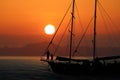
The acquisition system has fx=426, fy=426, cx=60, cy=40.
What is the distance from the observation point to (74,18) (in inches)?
4439

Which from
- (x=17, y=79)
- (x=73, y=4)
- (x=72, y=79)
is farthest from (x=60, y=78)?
(x=73, y=4)

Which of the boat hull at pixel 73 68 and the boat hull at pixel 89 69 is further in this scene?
the boat hull at pixel 73 68

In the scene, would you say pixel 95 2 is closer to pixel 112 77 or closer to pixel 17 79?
pixel 112 77

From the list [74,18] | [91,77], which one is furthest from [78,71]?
[74,18]

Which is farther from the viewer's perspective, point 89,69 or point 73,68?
point 73,68

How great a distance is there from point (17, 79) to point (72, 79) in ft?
50.8

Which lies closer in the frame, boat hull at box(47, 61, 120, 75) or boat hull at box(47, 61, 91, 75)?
boat hull at box(47, 61, 120, 75)

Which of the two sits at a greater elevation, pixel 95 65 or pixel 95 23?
pixel 95 23

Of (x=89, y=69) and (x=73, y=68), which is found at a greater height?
(x=73, y=68)

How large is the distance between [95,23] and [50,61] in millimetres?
21514

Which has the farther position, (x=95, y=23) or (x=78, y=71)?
(x=78, y=71)

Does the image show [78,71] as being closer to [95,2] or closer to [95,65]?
[95,65]

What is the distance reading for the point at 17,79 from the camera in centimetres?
11338

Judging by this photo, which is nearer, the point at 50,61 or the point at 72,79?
the point at 72,79
